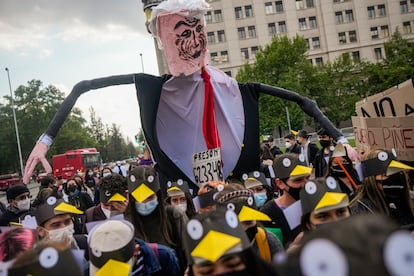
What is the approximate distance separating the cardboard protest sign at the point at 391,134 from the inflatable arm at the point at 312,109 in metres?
0.71

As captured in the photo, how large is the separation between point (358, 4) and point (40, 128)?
43247 mm

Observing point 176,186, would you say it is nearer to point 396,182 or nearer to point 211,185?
point 211,185

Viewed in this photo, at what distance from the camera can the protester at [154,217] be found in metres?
3.67

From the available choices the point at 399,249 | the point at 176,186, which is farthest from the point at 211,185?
the point at 399,249

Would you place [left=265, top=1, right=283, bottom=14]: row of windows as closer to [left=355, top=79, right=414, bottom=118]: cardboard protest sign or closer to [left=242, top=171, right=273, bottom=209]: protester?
[left=355, top=79, right=414, bottom=118]: cardboard protest sign

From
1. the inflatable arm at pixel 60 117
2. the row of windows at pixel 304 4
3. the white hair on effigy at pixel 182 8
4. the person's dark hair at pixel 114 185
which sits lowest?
the person's dark hair at pixel 114 185

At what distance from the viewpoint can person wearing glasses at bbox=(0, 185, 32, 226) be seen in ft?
19.8

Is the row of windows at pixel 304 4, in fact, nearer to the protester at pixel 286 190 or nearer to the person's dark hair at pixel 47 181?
the person's dark hair at pixel 47 181

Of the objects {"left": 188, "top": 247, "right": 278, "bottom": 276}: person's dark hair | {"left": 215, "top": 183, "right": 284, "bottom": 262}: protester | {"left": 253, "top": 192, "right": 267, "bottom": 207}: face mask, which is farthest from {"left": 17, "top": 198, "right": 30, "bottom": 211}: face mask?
{"left": 188, "top": 247, "right": 278, "bottom": 276}: person's dark hair

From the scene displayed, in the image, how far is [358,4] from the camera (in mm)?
47656

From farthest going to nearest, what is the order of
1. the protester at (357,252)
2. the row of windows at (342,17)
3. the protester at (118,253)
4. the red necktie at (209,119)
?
1. the row of windows at (342,17)
2. the red necktie at (209,119)
3. the protester at (118,253)
4. the protester at (357,252)

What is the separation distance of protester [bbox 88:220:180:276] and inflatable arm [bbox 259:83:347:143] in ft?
9.51

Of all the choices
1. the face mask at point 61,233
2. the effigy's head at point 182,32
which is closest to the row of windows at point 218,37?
the effigy's head at point 182,32

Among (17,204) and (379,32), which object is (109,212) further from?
(379,32)
